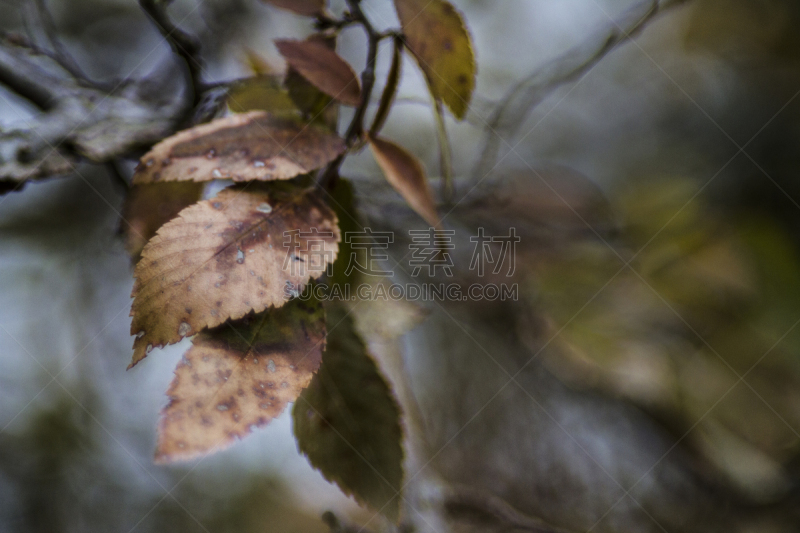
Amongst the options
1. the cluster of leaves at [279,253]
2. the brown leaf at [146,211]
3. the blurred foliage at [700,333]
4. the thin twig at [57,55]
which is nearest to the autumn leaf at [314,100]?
the cluster of leaves at [279,253]

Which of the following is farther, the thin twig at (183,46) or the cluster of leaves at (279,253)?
the thin twig at (183,46)

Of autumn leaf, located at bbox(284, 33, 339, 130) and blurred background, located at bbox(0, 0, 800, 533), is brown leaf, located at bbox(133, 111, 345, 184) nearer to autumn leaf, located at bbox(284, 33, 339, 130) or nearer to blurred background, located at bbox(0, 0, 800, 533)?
autumn leaf, located at bbox(284, 33, 339, 130)

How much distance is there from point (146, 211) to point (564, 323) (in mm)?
668

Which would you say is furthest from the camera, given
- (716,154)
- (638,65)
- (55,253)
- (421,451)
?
(638,65)

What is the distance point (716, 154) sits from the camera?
43.6 inches

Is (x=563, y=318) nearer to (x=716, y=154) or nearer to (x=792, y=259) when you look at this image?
(x=792, y=259)

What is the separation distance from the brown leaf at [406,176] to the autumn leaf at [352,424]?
0.11m

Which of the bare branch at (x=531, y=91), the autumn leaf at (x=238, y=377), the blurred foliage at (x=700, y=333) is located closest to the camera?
the autumn leaf at (x=238, y=377)

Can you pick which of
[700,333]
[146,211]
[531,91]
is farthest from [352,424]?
[700,333]

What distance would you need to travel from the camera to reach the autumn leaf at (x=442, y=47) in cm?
30

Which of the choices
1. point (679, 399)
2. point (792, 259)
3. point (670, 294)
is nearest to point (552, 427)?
point (679, 399)

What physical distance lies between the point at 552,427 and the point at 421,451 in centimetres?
33

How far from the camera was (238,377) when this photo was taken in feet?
0.80

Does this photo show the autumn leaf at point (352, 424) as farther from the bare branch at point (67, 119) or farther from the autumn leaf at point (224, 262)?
the bare branch at point (67, 119)
